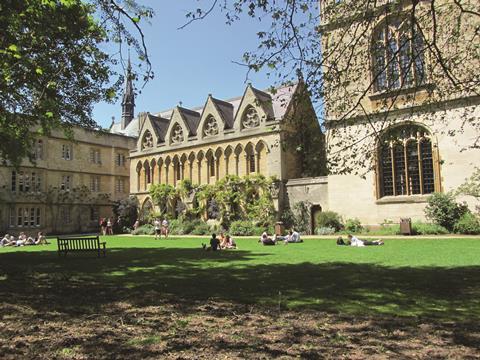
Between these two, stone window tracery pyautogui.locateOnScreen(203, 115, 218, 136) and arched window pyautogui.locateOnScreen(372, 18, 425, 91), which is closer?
arched window pyautogui.locateOnScreen(372, 18, 425, 91)

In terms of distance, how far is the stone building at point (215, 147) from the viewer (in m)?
33.8

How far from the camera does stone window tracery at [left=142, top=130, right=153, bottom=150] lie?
1757 inches

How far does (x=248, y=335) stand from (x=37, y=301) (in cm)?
420

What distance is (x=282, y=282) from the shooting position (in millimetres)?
8906

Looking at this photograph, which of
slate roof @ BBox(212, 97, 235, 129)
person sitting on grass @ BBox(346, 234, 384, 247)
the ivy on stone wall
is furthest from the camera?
slate roof @ BBox(212, 97, 235, 129)

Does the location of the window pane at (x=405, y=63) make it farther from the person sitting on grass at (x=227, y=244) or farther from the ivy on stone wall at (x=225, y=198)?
the ivy on stone wall at (x=225, y=198)

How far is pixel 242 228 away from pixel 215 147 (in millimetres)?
9706

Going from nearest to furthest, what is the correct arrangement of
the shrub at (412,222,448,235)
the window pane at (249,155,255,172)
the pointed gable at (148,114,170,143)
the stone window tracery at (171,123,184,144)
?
1. the shrub at (412,222,448,235)
2. the window pane at (249,155,255,172)
3. the stone window tracery at (171,123,184,144)
4. the pointed gable at (148,114,170,143)

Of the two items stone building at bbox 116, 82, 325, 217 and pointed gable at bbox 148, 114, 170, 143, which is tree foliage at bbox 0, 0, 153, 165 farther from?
pointed gable at bbox 148, 114, 170, 143

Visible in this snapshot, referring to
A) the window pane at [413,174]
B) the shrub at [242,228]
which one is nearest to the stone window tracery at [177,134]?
the shrub at [242,228]

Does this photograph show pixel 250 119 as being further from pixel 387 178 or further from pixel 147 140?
pixel 147 140

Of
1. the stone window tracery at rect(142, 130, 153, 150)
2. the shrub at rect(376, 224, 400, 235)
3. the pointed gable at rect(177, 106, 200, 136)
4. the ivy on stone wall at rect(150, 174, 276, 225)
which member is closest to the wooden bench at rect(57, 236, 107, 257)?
the shrub at rect(376, 224, 400, 235)

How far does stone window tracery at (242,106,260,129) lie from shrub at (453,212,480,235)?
1780 cm

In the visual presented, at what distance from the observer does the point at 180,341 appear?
4.91 m
